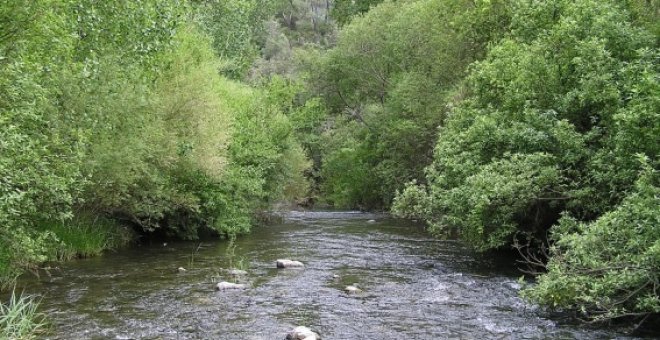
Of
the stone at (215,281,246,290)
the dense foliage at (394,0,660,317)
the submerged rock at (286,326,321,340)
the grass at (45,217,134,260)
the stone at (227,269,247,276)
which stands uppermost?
the dense foliage at (394,0,660,317)

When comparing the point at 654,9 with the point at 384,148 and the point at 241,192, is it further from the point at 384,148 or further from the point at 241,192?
the point at 384,148

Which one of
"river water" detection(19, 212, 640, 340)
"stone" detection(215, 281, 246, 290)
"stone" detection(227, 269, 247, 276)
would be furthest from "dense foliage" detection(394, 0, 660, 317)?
"stone" detection(215, 281, 246, 290)

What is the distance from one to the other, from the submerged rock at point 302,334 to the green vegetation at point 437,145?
14.6 ft

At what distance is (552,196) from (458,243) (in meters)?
9.19

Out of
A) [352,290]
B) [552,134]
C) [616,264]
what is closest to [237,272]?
[352,290]

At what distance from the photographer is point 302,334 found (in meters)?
11.3

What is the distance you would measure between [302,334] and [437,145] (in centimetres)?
1302

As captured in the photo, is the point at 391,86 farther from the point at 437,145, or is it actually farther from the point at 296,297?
the point at 296,297

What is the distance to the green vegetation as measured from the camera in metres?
11.4

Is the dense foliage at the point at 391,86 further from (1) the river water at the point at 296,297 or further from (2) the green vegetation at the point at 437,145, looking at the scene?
(1) the river water at the point at 296,297

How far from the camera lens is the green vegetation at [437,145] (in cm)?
1140

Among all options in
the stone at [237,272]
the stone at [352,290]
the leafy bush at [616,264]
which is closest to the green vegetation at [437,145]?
the leafy bush at [616,264]

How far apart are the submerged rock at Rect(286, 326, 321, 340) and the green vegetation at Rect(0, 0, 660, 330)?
4461mm

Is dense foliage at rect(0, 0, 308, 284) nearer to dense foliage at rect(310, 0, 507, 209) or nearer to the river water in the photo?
the river water
